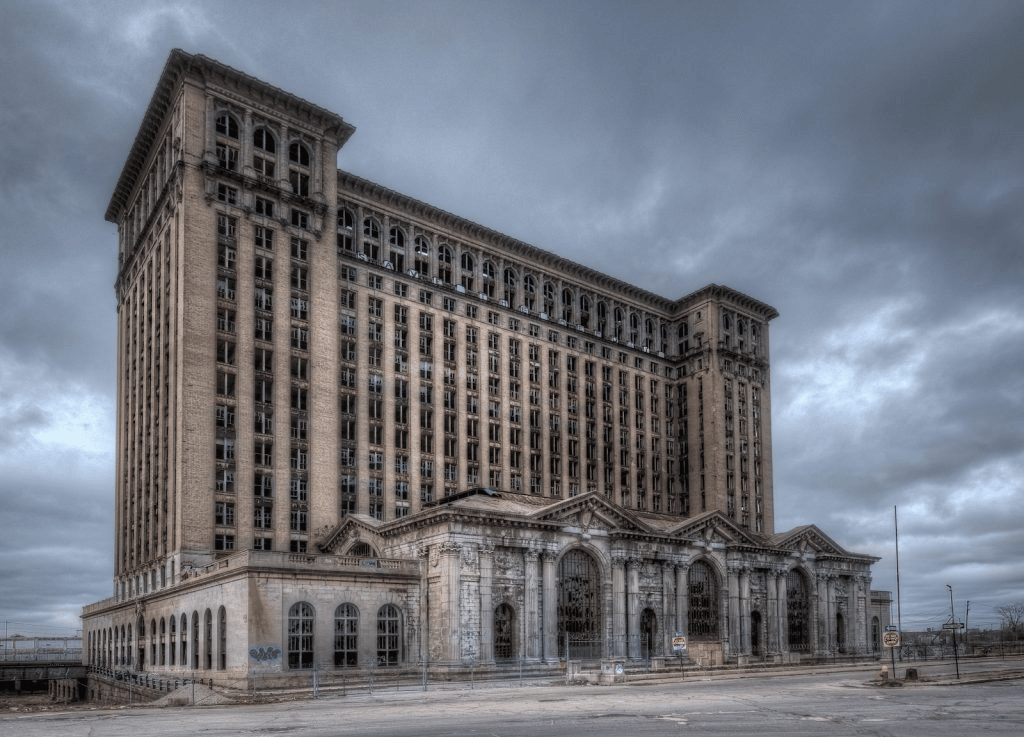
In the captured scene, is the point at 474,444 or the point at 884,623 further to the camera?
the point at 884,623

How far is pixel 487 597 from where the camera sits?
7131 cm

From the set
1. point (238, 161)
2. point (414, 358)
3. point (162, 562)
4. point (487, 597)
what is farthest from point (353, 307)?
point (487, 597)

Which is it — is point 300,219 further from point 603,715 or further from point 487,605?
point 603,715

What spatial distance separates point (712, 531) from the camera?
91.2m

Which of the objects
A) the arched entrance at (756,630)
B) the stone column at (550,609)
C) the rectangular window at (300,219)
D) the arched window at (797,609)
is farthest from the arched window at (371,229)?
the arched window at (797,609)

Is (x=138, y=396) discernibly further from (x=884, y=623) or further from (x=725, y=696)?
(x=884, y=623)

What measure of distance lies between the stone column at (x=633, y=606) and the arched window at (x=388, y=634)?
22.0m

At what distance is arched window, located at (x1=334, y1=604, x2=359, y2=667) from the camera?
2552 inches

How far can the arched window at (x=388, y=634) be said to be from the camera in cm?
6794

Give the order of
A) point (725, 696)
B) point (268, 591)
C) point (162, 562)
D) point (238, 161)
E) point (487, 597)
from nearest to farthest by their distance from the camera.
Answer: point (725, 696)
point (268, 591)
point (487, 597)
point (162, 562)
point (238, 161)

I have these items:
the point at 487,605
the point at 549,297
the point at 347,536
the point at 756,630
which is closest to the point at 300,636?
the point at 487,605

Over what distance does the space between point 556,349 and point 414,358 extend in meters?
22.9

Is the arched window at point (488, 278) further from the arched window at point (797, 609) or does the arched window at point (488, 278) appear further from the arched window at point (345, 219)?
the arched window at point (797, 609)

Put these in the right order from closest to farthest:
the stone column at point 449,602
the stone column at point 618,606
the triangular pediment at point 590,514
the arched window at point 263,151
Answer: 1. the stone column at point 449,602
2. the triangular pediment at point 590,514
3. the stone column at point 618,606
4. the arched window at point 263,151
